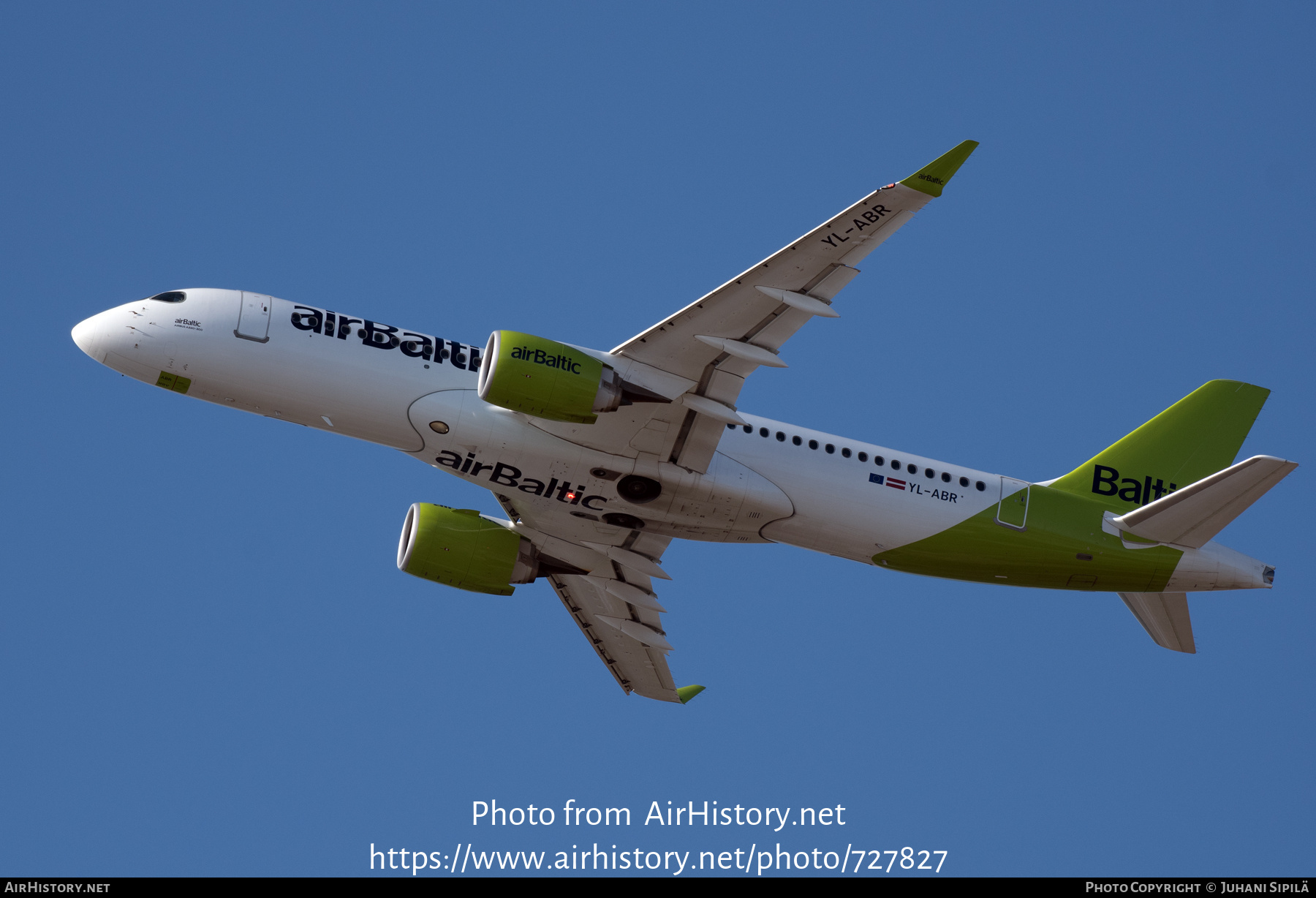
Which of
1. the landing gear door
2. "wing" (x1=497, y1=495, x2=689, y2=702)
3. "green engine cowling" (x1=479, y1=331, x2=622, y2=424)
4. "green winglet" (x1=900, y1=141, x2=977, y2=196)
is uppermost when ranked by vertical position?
"green winglet" (x1=900, y1=141, x2=977, y2=196)

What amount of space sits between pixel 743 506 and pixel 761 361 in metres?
4.80

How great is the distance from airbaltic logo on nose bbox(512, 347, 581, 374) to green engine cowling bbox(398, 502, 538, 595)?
8.41 m

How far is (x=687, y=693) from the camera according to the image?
43.5 meters

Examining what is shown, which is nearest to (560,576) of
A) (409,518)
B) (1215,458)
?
(409,518)

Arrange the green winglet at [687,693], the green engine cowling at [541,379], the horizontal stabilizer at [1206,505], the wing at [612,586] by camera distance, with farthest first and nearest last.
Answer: the green winglet at [687,693] → the wing at [612,586] → the horizontal stabilizer at [1206,505] → the green engine cowling at [541,379]

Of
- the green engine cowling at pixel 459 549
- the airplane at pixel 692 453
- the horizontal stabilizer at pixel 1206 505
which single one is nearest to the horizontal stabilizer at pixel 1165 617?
the airplane at pixel 692 453

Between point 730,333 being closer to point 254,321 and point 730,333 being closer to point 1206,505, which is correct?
point 254,321

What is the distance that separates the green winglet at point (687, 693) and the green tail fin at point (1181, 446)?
1359 centimetres

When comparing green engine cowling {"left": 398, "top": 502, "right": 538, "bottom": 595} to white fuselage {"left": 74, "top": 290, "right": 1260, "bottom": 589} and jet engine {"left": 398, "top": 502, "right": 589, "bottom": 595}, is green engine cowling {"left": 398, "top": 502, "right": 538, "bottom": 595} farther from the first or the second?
white fuselage {"left": 74, "top": 290, "right": 1260, "bottom": 589}

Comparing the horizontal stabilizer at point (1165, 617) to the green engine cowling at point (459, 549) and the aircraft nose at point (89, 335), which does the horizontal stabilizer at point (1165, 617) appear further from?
the aircraft nose at point (89, 335)

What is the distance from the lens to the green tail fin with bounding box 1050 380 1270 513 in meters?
38.6

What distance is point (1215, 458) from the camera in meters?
39.1

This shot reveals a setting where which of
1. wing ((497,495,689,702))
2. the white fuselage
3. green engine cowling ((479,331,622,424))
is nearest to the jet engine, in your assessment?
wing ((497,495,689,702))

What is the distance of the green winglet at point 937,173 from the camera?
2852 centimetres
